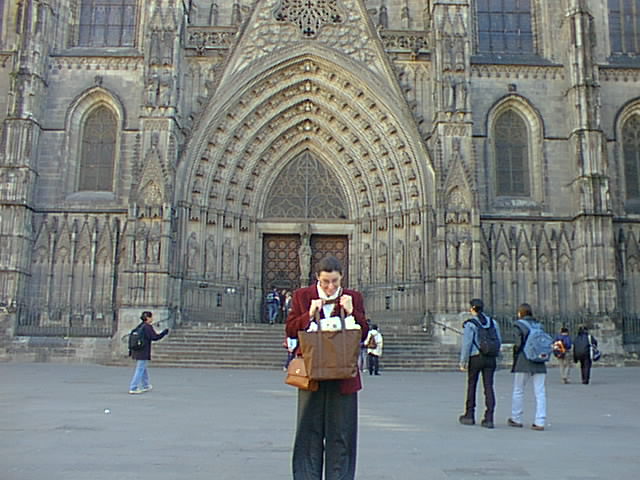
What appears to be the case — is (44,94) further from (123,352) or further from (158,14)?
(123,352)

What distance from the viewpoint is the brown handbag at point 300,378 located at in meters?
4.24

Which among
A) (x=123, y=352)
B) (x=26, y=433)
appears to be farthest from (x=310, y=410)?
(x=123, y=352)

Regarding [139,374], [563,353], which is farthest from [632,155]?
[139,374]

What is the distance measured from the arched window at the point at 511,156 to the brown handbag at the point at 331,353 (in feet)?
73.5

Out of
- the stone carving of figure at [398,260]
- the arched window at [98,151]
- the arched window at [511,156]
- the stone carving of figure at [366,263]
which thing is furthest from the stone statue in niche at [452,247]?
the arched window at [98,151]

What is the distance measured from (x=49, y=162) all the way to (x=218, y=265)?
7584 millimetres

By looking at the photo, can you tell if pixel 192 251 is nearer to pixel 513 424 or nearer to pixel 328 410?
pixel 513 424

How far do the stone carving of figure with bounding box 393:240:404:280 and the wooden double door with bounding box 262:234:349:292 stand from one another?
2.24m

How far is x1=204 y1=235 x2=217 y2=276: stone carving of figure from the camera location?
2409 centimetres

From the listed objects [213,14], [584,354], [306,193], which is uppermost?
[213,14]

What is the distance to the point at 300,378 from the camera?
14.0 ft

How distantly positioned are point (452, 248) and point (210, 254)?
8976 millimetres

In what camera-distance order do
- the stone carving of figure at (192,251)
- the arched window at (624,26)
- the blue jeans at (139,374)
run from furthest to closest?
the arched window at (624,26), the stone carving of figure at (192,251), the blue jeans at (139,374)

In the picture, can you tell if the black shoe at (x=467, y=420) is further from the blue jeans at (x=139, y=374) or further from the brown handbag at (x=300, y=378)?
the blue jeans at (x=139, y=374)
